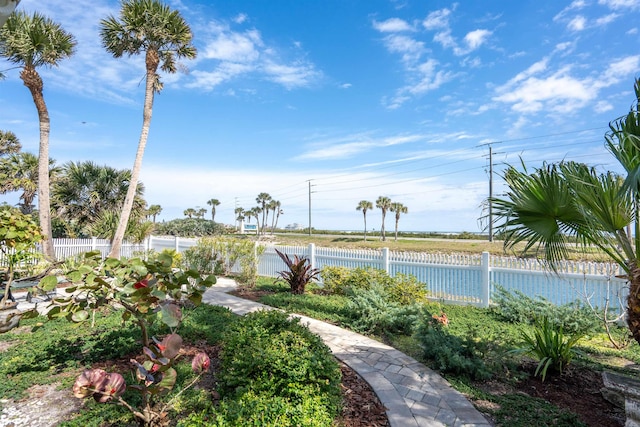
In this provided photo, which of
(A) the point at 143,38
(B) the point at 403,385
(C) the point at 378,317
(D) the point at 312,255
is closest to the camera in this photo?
(B) the point at 403,385

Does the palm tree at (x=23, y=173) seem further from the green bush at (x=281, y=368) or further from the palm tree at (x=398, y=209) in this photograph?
the palm tree at (x=398, y=209)

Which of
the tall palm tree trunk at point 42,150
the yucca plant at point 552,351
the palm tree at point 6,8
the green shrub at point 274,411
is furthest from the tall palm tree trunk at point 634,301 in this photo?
the tall palm tree trunk at point 42,150

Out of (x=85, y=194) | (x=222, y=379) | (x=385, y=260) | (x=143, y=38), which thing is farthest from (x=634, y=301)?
(x=85, y=194)

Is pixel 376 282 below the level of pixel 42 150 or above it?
below

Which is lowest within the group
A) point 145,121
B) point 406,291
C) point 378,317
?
point 378,317

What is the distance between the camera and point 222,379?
2963 millimetres

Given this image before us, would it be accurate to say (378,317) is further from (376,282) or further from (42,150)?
(42,150)

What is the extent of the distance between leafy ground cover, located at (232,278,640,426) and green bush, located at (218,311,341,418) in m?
1.42

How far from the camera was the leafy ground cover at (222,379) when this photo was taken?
2385mm

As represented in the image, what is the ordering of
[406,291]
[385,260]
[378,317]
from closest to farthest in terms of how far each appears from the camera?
[378,317] → [406,291] → [385,260]

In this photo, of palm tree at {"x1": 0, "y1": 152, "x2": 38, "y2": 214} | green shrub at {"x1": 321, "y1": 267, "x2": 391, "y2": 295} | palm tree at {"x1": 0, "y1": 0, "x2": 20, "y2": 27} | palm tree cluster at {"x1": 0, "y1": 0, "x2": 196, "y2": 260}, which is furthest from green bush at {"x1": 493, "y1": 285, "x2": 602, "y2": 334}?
palm tree at {"x1": 0, "y1": 152, "x2": 38, "y2": 214}

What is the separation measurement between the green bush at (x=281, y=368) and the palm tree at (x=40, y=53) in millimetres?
9772

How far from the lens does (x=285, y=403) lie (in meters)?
2.38

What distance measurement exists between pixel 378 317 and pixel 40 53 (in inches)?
496
